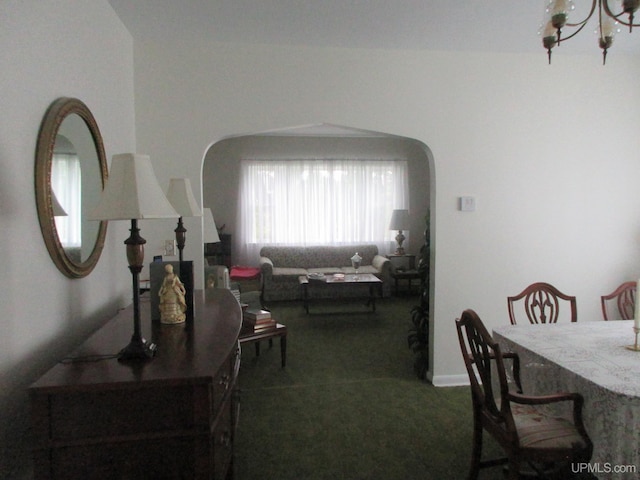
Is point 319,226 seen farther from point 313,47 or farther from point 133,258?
point 133,258

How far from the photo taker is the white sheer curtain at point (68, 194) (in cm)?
183

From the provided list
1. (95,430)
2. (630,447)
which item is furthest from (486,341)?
(95,430)

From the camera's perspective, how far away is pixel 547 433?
182 centimetres

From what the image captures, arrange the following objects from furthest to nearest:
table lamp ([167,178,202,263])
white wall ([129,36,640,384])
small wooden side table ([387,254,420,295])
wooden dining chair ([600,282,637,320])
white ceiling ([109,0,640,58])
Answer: small wooden side table ([387,254,420,295]) → white wall ([129,36,640,384]) → wooden dining chair ([600,282,637,320]) → white ceiling ([109,0,640,58]) → table lamp ([167,178,202,263])

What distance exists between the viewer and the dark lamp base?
57.5 inches

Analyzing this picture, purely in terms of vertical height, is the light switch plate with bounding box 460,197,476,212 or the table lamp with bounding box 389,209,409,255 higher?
the light switch plate with bounding box 460,197,476,212

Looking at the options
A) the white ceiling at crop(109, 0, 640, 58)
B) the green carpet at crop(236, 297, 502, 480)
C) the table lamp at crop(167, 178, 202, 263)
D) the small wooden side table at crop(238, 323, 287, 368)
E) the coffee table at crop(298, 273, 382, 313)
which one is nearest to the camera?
the green carpet at crop(236, 297, 502, 480)

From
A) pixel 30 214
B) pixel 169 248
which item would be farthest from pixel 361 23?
pixel 30 214

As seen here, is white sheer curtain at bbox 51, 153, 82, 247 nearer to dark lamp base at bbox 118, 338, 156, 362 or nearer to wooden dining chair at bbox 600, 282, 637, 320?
dark lamp base at bbox 118, 338, 156, 362

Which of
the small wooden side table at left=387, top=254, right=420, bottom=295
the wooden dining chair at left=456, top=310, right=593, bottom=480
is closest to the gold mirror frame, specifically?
the wooden dining chair at left=456, top=310, right=593, bottom=480

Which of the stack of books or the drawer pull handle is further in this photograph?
the stack of books

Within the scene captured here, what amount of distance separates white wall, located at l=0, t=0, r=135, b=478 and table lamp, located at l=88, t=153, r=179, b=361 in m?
0.31

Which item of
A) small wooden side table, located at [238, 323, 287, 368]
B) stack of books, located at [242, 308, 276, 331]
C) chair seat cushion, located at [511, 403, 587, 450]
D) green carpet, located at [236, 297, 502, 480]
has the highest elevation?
stack of books, located at [242, 308, 276, 331]

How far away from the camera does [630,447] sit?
1.57 meters
